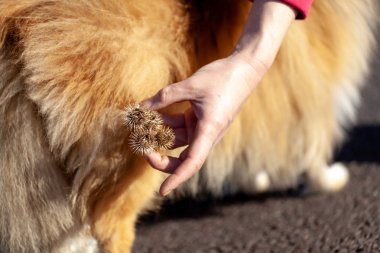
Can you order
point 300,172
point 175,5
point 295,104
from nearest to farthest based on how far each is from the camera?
point 175,5, point 295,104, point 300,172

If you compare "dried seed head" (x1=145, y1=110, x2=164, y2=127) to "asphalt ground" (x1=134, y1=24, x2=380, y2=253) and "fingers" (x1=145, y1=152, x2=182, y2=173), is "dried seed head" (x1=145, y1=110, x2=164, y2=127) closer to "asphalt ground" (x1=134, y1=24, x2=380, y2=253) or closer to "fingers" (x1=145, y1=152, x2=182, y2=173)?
"fingers" (x1=145, y1=152, x2=182, y2=173)

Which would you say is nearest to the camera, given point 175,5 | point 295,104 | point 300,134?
point 175,5

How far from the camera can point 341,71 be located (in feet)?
5.73

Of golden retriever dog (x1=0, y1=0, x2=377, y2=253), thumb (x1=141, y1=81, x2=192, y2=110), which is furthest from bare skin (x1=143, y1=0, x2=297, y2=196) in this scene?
golden retriever dog (x1=0, y1=0, x2=377, y2=253)

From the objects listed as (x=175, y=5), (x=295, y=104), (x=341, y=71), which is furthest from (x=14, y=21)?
(x=341, y=71)

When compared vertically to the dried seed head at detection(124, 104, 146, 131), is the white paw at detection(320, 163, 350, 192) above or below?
below

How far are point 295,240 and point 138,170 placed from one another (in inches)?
21.4

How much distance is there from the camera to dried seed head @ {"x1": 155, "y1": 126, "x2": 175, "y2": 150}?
1.03 metres

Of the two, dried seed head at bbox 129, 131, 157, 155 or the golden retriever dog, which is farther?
the golden retriever dog

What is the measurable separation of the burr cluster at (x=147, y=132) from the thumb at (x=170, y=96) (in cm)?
4

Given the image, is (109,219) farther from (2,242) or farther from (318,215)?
(318,215)

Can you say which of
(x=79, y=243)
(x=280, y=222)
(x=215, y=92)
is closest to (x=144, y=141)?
(x=215, y=92)

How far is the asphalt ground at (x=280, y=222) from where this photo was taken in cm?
156

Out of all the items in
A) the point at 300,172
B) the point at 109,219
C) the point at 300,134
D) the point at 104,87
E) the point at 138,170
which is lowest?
the point at 300,172
